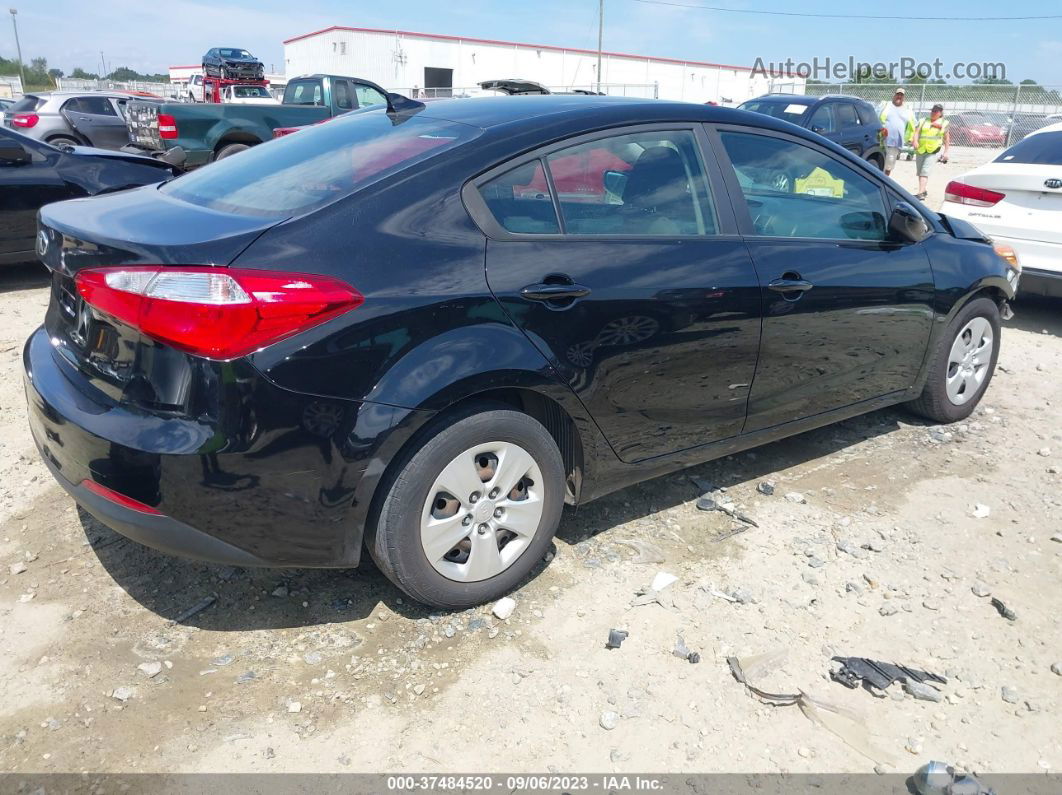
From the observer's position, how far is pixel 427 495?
2629 mm

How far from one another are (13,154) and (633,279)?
6.30m

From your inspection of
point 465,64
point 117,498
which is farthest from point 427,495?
point 465,64

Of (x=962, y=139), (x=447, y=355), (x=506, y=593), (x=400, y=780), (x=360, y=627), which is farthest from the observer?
(x=962, y=139)

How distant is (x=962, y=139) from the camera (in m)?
29.5

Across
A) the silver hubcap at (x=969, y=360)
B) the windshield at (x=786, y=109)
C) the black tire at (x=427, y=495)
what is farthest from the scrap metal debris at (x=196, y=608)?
the windshield at (x=786, y=109)

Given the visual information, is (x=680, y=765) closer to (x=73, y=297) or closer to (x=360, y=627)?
(x=360, y=627)

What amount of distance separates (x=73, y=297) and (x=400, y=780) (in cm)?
183

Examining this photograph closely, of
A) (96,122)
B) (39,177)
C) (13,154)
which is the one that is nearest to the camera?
(13,154)

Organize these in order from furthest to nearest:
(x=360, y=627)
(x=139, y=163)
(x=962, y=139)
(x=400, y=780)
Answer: (x=962, y=139) < (x=139, y=163) < (x=360, y=627) < (x=400, y=780)

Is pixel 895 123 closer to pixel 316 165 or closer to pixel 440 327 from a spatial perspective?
pixel 316 165

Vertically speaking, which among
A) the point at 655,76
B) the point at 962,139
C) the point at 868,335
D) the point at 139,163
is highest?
the point at 655,76

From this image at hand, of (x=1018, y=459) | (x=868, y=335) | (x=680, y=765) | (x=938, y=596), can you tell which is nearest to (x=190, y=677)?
(x=680, y=765)

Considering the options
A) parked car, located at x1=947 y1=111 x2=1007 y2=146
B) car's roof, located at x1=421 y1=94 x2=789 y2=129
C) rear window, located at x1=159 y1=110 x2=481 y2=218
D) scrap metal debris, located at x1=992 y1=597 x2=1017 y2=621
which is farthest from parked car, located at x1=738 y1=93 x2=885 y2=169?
parked car, located at x1=947 y1=111 x2=1007 y2=146

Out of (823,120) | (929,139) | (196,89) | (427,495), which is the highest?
(196,89)
